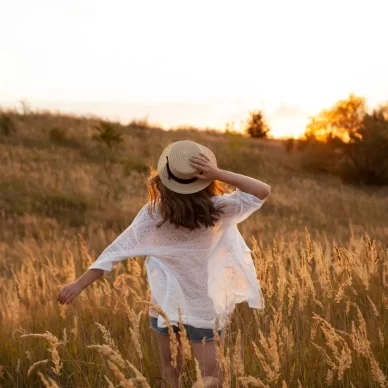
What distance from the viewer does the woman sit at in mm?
2801

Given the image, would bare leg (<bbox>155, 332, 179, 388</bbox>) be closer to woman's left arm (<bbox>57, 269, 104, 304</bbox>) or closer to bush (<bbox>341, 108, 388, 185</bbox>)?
woman's left arm (<bbox>57, 269, 104, 304</bbox>)

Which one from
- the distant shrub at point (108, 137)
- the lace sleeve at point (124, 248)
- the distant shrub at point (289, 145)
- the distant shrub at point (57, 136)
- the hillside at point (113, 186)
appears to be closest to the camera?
the lace sleeve at point (124, 248)

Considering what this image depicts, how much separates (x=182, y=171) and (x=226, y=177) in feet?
0.70

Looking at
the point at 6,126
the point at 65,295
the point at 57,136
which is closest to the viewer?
the point at 65,295

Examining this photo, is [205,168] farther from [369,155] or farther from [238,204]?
[369,155]

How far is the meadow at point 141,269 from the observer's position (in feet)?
8.80

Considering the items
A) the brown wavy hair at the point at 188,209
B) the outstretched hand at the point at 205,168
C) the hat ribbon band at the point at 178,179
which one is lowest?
the brown wavy hair at the point at 188,209

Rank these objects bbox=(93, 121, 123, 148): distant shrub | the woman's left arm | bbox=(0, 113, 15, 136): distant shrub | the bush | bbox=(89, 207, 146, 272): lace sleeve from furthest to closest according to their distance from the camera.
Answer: the bush < bbox=(93, 121, 123, 148): distant shrub < bbox=(0, 113, 15, 136): distant shrub < bbox=(89, 207, 146, 272): lace sleeve < the woman's left arm

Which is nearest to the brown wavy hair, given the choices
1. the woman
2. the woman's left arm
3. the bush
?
the woman

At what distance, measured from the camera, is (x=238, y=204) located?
2877 mm

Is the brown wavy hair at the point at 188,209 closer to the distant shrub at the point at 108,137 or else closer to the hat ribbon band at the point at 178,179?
the hat ribbon band at the point at 178,179

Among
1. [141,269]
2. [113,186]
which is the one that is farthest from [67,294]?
[113,186]

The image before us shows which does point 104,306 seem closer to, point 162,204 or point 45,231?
point 162,204

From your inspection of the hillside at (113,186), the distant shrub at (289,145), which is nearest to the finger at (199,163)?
the hillside at (113,186)
